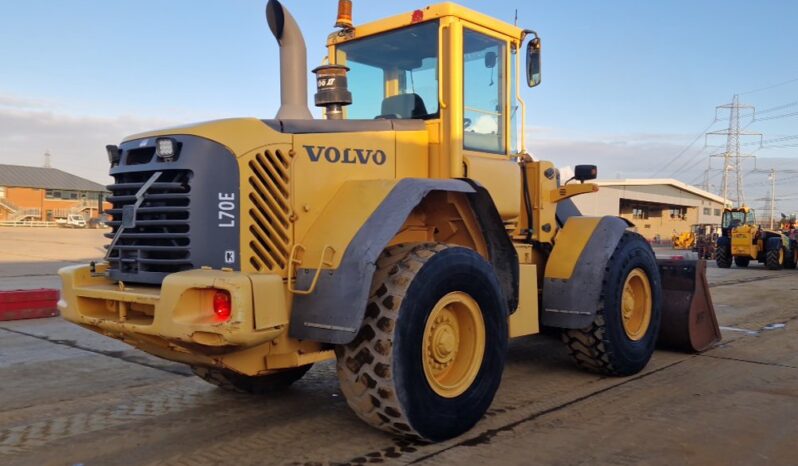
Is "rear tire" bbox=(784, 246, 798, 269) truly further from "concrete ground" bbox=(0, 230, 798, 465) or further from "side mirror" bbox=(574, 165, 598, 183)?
"side mirror" bbox=(574, 165, 598, 183)

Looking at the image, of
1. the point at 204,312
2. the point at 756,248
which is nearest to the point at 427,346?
the point at 204,312

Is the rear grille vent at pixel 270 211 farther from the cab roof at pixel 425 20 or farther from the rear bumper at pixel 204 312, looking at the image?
the cab roof at pixel 425 20

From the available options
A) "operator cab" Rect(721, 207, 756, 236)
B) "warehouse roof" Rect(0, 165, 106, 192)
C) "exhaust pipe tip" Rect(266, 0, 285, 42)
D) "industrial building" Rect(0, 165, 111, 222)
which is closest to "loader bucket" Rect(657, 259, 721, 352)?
"exhaust pipe tip" Rect(266, 0, 285, 42)

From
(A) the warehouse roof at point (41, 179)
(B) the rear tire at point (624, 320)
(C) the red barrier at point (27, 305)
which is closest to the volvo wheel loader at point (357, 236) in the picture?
(B) the rear tire at point (624, 320)

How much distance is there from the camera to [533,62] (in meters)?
5.46

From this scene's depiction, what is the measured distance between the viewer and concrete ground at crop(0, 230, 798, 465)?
390cm

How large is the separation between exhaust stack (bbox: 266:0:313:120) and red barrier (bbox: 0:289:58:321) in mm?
6686

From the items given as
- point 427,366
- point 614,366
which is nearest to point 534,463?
point 427,366

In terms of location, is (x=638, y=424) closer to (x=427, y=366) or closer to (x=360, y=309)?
(x=427, y=366)

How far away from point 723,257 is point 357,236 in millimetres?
24610

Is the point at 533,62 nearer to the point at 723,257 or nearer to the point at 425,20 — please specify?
the point at 425,20

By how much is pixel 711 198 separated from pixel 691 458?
69966mm

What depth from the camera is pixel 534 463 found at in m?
3.74

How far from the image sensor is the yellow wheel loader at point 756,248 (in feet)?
78.4
